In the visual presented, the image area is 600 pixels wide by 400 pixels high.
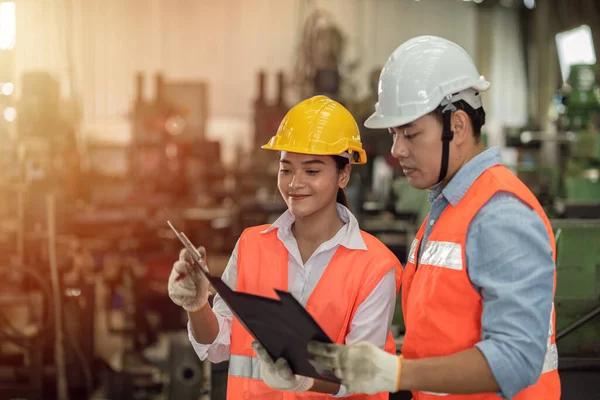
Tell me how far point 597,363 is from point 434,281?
5.14 ft

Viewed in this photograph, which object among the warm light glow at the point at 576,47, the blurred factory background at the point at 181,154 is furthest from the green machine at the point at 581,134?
the warm light glow at the point at 576,47

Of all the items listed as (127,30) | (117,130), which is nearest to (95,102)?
(117,130)

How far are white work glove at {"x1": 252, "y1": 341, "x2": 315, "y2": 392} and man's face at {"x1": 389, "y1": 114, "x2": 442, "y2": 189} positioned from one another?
50 cm

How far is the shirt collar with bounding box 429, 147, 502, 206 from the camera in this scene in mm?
1468

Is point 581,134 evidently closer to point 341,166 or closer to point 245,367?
point 341,166

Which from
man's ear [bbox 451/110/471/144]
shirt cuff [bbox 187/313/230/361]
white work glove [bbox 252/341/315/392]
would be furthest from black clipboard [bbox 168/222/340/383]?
man's ear [bbox 451/110/471/144]

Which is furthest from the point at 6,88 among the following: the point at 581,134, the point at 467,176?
the point at 581,134

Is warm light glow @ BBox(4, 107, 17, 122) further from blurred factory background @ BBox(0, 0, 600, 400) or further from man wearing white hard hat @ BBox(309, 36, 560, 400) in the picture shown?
man wearing white hard hat @ BBox(309, 36, 560, 400)

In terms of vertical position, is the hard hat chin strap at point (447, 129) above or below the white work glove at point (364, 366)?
above

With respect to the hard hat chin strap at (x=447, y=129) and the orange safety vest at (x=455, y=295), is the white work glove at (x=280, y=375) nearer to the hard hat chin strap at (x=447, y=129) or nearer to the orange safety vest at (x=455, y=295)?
the orange safety vest at (x=455, y=295)

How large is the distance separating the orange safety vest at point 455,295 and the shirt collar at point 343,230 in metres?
0.32

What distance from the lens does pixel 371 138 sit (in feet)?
20.1

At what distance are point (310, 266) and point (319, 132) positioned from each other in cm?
36

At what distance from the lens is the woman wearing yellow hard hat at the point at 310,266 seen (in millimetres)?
1703
